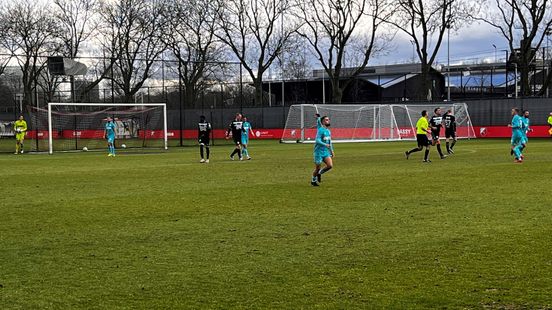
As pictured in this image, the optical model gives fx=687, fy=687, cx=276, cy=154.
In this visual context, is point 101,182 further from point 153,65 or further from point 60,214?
point 153,65

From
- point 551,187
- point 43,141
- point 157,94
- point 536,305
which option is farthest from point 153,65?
point 536,305

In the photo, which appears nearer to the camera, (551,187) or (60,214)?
(60,214)

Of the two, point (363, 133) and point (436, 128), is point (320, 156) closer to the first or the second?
point (436, 128)

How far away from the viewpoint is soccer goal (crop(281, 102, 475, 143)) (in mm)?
→ 45719

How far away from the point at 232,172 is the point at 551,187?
9.11 metres

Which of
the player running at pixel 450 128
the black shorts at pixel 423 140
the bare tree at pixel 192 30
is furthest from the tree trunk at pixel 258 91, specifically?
the black shorts at pixel 423 140

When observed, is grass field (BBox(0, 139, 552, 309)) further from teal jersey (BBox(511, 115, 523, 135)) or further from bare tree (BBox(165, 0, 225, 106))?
bare tree (BBox(165, 0, 225, 106))

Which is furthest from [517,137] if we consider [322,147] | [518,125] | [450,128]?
[322,147]

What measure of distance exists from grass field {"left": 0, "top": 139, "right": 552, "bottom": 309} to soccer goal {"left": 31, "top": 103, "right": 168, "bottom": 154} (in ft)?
79.5

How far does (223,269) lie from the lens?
730cm

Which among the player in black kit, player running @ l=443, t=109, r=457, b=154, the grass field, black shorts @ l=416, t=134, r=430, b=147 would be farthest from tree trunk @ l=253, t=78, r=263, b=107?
the grass field

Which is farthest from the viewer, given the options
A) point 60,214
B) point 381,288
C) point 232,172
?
point 232,172

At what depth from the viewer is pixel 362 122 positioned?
47.1 m

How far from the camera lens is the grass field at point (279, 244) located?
6250 mm
